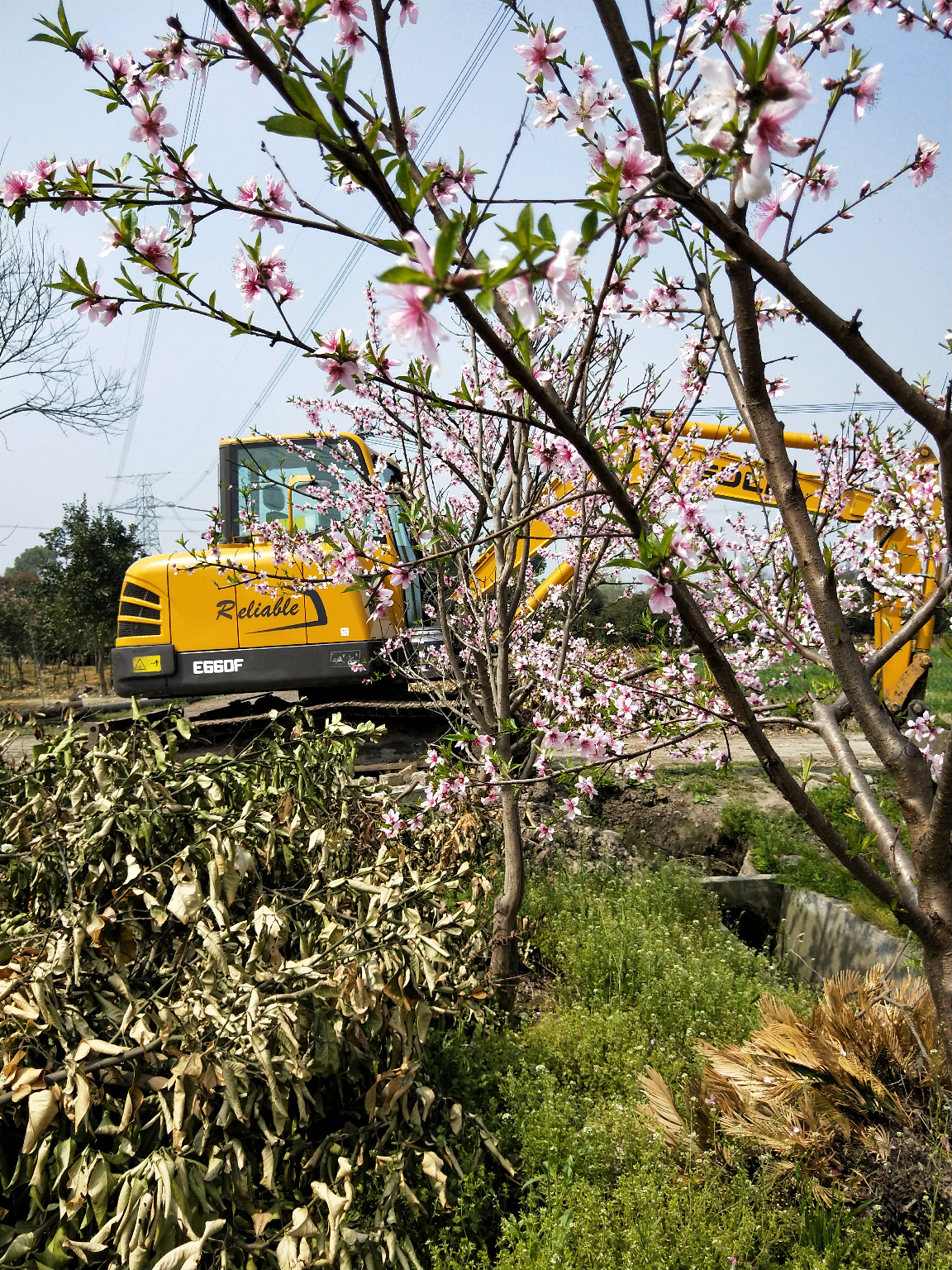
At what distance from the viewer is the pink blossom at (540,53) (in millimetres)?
2137

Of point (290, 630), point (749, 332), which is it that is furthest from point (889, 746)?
point (290, 630)

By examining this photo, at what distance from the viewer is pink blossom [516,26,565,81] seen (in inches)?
84.1

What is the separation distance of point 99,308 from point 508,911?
301 centimetres

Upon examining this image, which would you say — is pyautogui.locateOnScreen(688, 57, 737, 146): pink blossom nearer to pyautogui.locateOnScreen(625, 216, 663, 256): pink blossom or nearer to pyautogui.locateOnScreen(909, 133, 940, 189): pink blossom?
pyautogui.locateOnScreen(625, 216, 663, 256): pink blossom

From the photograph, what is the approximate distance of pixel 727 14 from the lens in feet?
5.65

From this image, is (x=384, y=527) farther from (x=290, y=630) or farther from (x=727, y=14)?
(x=727, y=14)

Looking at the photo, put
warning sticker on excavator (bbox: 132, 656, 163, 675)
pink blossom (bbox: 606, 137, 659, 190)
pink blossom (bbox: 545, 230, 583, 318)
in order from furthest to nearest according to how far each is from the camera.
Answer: warning sticker on excavator (bbox: 132, 656, 163, 675) → pink blossom (bbox: 606, 137, 659, 190) → pink blossom (bbox: 545, 230, 583, 318)

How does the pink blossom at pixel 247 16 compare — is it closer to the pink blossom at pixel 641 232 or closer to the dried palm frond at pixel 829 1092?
the pink blossom at pixel 641 232

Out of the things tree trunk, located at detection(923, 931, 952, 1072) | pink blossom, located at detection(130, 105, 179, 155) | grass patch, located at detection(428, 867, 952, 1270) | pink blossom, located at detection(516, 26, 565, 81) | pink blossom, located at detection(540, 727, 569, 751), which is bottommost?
grass patch, located at detection(428, 867, 952, 1270)

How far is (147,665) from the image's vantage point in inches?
317

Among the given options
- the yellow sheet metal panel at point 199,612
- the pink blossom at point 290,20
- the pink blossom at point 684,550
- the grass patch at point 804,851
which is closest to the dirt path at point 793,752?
the grass patch at point 804,851

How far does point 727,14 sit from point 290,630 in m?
6.87

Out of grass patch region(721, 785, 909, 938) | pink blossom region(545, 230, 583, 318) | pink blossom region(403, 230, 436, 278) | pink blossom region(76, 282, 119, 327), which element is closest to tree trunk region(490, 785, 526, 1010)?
grass patch region(721, 785, 909, 938)

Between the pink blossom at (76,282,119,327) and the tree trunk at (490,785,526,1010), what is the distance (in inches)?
98.8
